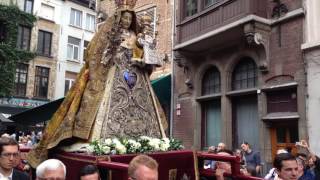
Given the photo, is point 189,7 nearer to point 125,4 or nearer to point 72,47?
point 125,4

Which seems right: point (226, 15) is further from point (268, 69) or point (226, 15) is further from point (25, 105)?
point (25, 105)

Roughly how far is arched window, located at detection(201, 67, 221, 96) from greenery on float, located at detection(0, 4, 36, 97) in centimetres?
1513

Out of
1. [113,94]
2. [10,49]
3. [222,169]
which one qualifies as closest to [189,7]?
[113,94]

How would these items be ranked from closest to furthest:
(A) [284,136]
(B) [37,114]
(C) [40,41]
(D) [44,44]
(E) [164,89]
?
(A) [284,136] < (B) [37,114] < (E) [164,89] < (C) [40,41] < (D) [44,44]

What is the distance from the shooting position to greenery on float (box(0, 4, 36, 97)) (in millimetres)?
24578

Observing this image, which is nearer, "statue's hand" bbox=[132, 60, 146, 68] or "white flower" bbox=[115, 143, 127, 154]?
"white flower" bbox=[115, 143, 127, 154]

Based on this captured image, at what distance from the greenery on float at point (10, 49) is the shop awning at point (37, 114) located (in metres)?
10.2

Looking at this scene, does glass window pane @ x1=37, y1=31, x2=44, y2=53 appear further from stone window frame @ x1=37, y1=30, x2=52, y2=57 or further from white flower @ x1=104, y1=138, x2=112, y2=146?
white flower @ x1=104, y1=138, x2=112, y2=146

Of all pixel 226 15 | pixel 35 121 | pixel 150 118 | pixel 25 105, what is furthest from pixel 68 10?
pixel 150 118

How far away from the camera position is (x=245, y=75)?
12.8 metres

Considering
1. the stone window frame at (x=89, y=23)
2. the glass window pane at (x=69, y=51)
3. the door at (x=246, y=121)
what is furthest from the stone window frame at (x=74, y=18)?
the door at (x=246, y=121)

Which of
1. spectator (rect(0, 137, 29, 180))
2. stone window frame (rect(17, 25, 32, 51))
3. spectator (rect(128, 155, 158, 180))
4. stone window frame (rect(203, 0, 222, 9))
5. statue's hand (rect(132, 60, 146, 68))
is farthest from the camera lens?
stone window frame (rect(17, 25, 32, 51))

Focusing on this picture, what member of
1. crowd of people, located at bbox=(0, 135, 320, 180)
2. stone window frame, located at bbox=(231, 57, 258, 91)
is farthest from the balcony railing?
crowd of people, located at bbox=(0, 135, 320, 180)

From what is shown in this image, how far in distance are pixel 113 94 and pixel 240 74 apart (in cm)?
890
